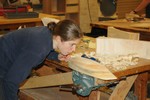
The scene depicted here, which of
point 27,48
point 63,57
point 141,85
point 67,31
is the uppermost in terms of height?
point 67,31

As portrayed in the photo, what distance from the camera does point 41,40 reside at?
69.0 inches

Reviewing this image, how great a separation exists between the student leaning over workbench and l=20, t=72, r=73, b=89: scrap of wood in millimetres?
202

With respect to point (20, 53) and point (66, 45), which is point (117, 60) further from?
point (20, 53)

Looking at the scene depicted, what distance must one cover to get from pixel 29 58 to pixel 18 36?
207mm

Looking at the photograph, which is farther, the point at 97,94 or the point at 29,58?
the point at 97,94

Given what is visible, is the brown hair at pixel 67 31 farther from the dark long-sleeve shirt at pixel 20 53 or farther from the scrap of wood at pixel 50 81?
the scrap of wood at pixel 50 81

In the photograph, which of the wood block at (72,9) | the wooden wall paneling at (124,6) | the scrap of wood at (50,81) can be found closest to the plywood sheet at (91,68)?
the scrap of wood at (50,81)

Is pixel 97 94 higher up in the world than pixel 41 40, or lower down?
lower down

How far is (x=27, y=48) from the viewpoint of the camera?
171cm

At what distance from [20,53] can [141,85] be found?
3.30ft

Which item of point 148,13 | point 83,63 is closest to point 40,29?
point 83,63

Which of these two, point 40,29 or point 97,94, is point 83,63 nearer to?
point 97,94

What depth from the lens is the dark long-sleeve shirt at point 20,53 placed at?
5.50 feet

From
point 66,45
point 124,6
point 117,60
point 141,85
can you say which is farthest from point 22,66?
point 124,6
